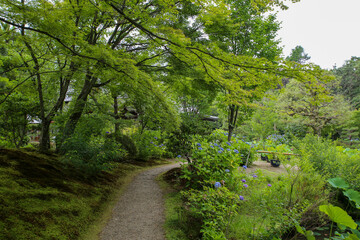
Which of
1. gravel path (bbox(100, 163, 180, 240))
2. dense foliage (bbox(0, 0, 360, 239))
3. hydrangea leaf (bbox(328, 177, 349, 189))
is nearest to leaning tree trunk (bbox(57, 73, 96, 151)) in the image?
dense foliage (bbox(0, 0, 360, 239))

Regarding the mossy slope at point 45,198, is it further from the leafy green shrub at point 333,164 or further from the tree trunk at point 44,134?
the leafy green shrub at point 333,164

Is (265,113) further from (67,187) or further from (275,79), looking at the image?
(67,187)

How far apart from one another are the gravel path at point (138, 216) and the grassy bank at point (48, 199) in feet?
0.68

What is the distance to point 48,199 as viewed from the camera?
300 cm

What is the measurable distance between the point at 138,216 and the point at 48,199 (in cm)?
146

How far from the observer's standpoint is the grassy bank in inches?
92.1

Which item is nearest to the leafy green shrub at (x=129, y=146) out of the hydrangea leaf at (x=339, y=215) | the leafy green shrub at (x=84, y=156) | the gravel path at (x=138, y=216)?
the gravel path at (x=138, y=216)

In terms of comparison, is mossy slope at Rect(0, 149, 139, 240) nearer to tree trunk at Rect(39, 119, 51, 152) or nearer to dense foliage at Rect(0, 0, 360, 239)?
dense foliage at Rect(0, 0, 360, 239)

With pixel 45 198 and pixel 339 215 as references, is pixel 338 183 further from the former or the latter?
pixel 45 198

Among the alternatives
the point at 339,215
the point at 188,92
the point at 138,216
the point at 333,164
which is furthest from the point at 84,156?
the point at 333,164

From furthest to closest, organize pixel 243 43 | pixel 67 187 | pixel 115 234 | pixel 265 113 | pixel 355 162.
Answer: pixel 265 113
pixel 243 43
pixel 355 162
pixel 67 187
pixel 115 234

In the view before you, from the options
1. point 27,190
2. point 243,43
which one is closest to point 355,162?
point 243,43

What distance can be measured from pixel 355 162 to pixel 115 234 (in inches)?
213

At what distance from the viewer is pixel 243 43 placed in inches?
276
